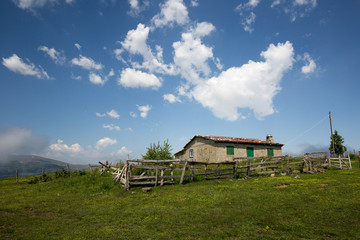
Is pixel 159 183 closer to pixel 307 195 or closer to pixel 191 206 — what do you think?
pixel 191 206

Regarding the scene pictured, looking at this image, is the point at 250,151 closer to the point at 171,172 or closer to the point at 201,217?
the point at 171,172

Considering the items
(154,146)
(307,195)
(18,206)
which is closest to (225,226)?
(307,195)

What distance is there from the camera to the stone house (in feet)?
94.5

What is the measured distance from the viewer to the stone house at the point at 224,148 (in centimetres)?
2881

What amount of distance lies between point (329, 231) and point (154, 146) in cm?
2009

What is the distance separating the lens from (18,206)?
10.6 m

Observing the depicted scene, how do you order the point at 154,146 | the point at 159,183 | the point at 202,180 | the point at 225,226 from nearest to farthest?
1. the point at 225,226
2. the point at 159,183
3. the point at 202,180
4. the point at 154,146

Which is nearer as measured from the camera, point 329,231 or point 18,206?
point 329,231

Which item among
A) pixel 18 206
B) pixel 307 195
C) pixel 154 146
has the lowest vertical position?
pixel 18 206

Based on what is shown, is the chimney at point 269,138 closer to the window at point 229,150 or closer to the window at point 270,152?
the window at point 270,152

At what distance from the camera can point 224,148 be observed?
29.0m

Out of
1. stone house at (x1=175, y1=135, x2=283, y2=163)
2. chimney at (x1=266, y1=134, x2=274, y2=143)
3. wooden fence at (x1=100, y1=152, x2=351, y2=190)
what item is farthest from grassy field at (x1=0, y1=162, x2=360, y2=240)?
chimney at (x1=266, y1=134, x2=274, y2=143)

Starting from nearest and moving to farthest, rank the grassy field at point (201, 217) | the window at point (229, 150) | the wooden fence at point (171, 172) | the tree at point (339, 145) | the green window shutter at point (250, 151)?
the grassy field at point (201, 217), the wooden fence at point (171, 172), the window at point (229, 150), the green window shutter at point (250, 151), the tree at point (339, 145)

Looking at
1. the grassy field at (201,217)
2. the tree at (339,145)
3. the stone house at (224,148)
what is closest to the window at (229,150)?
the stone house at (224,148)
